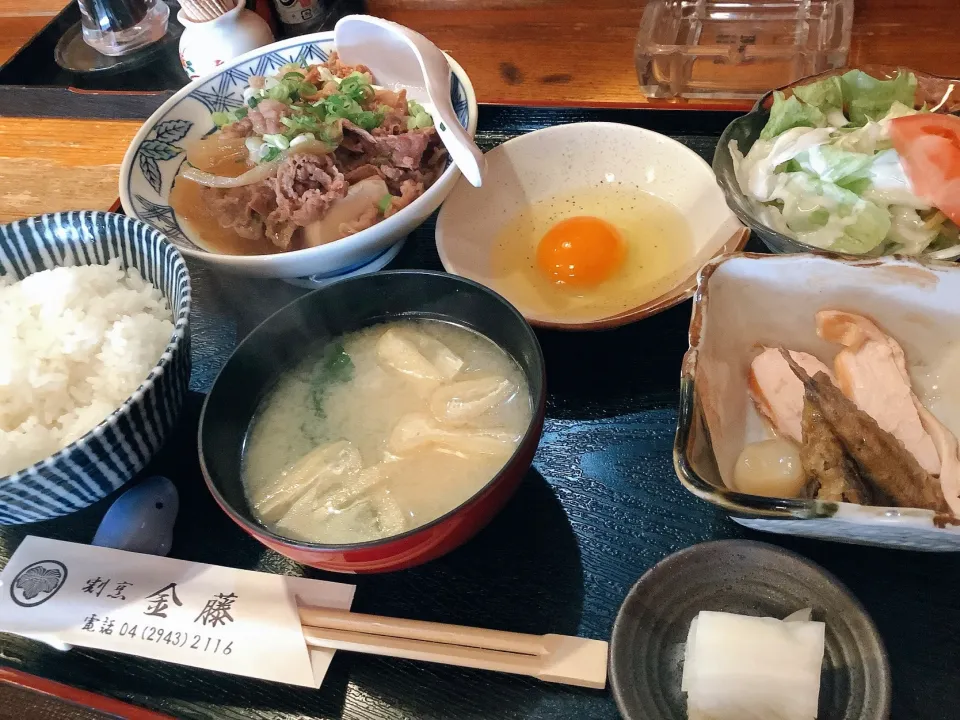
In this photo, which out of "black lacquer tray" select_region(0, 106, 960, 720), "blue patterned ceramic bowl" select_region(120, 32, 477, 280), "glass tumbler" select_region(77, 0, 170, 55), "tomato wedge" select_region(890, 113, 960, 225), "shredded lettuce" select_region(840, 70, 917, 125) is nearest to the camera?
"black lacquer tray" select_region(0, 106, 960, 720)

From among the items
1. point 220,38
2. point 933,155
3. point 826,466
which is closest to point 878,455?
point 826,466

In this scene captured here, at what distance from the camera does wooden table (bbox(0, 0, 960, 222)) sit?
227 cm

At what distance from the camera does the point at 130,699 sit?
118 cm

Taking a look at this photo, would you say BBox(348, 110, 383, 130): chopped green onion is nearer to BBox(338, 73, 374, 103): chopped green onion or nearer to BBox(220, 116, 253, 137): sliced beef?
BBox(338, 73, 374, 103): chopped green onion

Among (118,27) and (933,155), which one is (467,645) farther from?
(118,27)

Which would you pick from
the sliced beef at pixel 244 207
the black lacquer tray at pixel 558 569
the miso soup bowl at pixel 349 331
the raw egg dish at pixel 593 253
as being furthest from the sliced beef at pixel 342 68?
the black lacquer tray at pixel 558 569

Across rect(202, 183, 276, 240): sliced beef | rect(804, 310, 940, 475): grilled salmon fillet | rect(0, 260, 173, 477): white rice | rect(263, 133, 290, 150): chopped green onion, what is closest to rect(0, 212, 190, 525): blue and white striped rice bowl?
rect(0, 260, 173, 477): white rice

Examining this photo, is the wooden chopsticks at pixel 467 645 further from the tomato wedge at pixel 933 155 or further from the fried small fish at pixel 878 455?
the tomato wedge at pixel 933 155

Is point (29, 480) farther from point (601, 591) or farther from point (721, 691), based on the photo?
point (721, 691)

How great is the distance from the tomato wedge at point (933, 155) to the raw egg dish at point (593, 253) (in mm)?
500

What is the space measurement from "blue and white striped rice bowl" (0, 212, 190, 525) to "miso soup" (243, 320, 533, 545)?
188mm

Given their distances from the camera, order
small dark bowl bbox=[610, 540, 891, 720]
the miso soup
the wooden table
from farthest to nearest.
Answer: the wooden table < the miso soup < small dark bowl bbox=[610, 540, 891, 720]

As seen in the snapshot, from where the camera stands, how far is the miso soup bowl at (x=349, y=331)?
1073mm

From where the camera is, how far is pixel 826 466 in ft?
3.65
